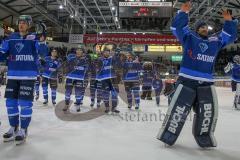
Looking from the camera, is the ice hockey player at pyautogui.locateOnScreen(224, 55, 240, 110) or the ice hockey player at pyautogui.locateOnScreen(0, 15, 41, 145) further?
the ice hockey player at pyautogui.locateOnScreen(224, 55, 240, 110)

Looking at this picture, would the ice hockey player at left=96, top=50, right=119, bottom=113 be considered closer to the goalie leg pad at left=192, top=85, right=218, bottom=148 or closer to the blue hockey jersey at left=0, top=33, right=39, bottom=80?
the blue hockey jersey at left=0, top=33, right=39, bottom=80

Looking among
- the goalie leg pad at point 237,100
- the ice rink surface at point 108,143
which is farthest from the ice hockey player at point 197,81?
the goalie leg pad at point 237,100

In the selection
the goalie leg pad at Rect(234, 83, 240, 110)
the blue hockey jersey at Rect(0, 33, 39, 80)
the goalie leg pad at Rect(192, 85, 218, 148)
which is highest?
the blue hockey jersey at Rect(0, 33, 39, 80)

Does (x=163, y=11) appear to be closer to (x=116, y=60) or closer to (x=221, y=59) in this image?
(x=116, y=60)

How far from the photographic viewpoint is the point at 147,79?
1023 centimetres

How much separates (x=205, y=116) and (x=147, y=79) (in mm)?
6314

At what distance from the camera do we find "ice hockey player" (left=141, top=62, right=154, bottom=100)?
9992mm

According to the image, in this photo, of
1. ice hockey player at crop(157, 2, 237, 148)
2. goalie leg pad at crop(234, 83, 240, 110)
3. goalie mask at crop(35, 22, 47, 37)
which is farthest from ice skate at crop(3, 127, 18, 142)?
goalie leg pad at crop(234, 83, 240, 110)

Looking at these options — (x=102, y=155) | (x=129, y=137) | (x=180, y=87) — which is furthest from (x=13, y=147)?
(x=180, y=87)

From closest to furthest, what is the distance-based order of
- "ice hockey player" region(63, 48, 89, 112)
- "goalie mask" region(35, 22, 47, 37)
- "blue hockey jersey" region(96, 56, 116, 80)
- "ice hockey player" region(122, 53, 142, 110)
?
"goalie mask" region(35, 22, 47, 37) < "blue hockey jersey" region(96, 56, 116, 80) < "ice hockey player" region(63, 48, 89, 112) < "ice hockey player" region(122, 53, 142, 110)

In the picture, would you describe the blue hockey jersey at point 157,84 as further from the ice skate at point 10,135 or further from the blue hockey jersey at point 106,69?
the ice skate at point 10,135

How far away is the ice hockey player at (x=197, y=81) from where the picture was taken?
12.8 ft

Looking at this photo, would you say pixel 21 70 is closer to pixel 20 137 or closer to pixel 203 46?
pixel 20 137

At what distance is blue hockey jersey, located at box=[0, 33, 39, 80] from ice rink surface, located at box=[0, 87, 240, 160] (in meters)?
0.76
